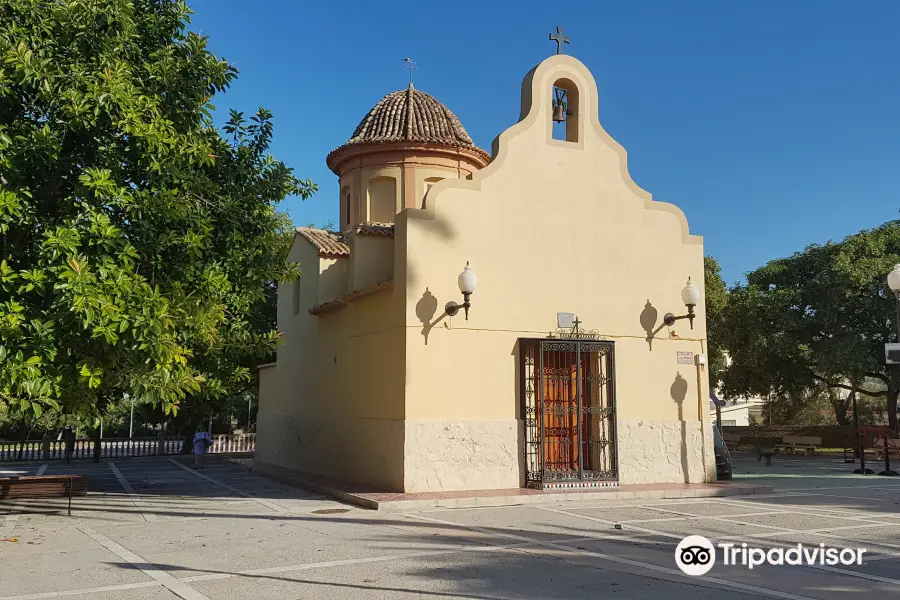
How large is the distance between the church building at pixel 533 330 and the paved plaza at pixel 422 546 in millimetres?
1626

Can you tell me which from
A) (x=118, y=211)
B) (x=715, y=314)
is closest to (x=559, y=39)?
(x=118, y=211)

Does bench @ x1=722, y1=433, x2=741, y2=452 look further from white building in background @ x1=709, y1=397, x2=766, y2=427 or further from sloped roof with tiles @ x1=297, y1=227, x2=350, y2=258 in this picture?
sloped roof with tiles @ x1=297, y1=227, x2=350, y2=258

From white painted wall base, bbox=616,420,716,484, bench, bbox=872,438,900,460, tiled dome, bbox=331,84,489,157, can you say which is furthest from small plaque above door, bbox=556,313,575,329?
bench, bbox=872,438,900,460

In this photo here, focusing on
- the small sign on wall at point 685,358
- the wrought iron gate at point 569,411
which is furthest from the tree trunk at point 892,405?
the wrought iron gate at point 569,411

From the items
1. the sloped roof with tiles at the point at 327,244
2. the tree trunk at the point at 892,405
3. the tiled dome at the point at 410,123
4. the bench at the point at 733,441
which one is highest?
the tiled dome at the point at 410,123

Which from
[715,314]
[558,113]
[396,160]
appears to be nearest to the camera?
[558,113]

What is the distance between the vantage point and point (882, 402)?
150 ft

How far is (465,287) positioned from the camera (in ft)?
46.7

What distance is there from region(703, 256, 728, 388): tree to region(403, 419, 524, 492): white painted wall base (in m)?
18.8

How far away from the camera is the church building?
47.6 feet

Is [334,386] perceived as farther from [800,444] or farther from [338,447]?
[800,444]

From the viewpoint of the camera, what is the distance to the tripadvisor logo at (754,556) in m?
8.23

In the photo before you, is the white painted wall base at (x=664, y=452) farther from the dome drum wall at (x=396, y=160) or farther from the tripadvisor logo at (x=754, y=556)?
the dome drum wall at (x=396, y=160)

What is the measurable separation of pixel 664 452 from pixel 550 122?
7221 mm
